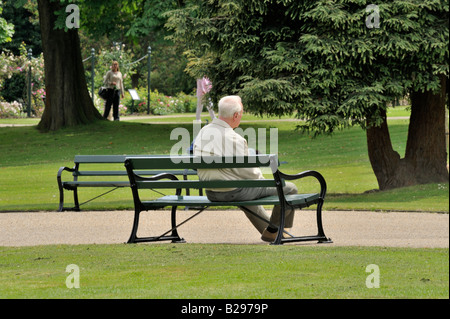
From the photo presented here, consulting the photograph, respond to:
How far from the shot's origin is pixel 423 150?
1541 cm

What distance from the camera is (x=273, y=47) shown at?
14852 mm

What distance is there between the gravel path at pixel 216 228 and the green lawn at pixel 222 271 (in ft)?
2.85

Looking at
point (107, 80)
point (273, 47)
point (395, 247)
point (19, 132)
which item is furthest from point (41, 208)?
point (107, 80)

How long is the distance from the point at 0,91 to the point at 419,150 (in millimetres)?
23270

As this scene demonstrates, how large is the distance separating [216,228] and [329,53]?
448cm

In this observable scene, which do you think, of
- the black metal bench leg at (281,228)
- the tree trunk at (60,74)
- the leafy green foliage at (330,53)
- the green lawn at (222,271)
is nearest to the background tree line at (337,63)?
the leafy green foliage at (330,53)

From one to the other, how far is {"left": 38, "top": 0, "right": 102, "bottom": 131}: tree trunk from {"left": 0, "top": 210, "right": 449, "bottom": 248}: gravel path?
521 inches

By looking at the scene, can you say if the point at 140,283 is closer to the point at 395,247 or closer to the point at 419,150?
the point at 395,247

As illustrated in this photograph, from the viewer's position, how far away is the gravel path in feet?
30.6

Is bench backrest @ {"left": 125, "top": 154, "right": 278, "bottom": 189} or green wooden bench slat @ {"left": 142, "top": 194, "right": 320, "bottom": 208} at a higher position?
bench backrest @ {"left": 125, "top": 154, "right": 278, "bottom": 189}

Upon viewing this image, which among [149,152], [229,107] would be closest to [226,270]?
[229,107]

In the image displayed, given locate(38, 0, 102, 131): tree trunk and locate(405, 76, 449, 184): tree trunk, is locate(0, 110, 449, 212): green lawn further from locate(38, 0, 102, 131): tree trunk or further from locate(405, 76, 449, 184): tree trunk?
locate(405, 76, 449, 184): tree trunk

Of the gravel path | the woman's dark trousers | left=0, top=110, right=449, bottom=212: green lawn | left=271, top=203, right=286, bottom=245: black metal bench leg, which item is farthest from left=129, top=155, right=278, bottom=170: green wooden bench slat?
the woman's dark trousers

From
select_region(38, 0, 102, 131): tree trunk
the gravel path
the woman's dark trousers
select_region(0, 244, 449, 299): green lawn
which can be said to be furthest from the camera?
the woman's dark trousers
